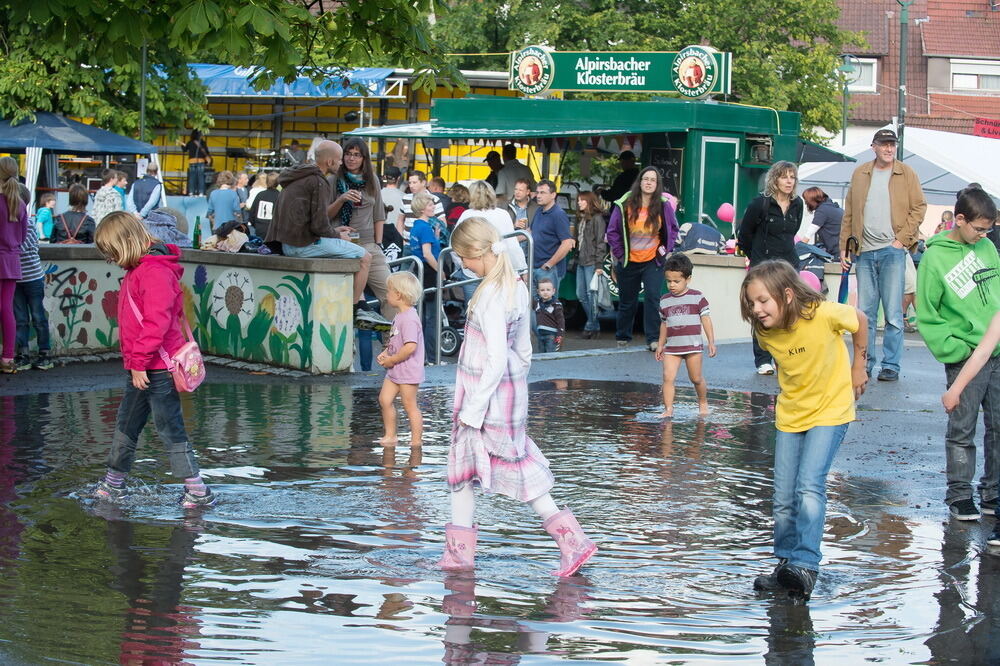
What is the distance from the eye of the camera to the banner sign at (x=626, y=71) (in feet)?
64.5

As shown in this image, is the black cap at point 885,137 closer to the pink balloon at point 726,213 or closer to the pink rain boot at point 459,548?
the pink balloon at point 726,213

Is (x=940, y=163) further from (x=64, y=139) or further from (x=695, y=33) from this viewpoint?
(x=64, y=139)

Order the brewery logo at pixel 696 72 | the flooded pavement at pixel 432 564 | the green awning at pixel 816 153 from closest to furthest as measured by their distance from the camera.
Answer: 1. the flooded pavement at pixel 432 564
2. the brewery logo at pixel 696 72
3. the green awning at pixel 816 153

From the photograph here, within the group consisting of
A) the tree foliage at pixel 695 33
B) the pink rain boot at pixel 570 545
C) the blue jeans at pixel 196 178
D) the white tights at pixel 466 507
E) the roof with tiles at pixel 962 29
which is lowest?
the pink rain boot at pixel 570 545

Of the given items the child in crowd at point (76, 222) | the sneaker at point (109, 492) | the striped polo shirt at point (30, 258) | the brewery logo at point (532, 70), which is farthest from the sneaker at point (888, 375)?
the brewery logo at point (532, 70)

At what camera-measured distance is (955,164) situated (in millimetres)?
31266

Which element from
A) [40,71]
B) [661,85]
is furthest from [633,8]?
[661,85]

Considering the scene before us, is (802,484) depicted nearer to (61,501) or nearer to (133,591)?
(133,591)

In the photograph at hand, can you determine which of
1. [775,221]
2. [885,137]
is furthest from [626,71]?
[885,137]

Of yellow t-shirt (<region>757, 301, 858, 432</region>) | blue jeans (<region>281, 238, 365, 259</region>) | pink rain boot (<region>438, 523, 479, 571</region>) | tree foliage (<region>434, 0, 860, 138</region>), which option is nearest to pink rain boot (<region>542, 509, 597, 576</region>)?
pink rain boot (<region>438, 523, 479, 571</region>)

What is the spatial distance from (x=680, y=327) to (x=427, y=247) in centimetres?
448

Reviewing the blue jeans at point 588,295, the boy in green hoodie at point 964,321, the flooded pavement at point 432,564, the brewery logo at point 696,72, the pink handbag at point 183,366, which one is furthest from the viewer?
the brewery logo at point 696,72

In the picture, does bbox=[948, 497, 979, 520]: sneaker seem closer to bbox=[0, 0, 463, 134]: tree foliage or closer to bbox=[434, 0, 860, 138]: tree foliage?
bbox=[0, 0, 463, 134]: tree foliage

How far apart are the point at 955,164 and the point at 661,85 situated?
43.8 feet
